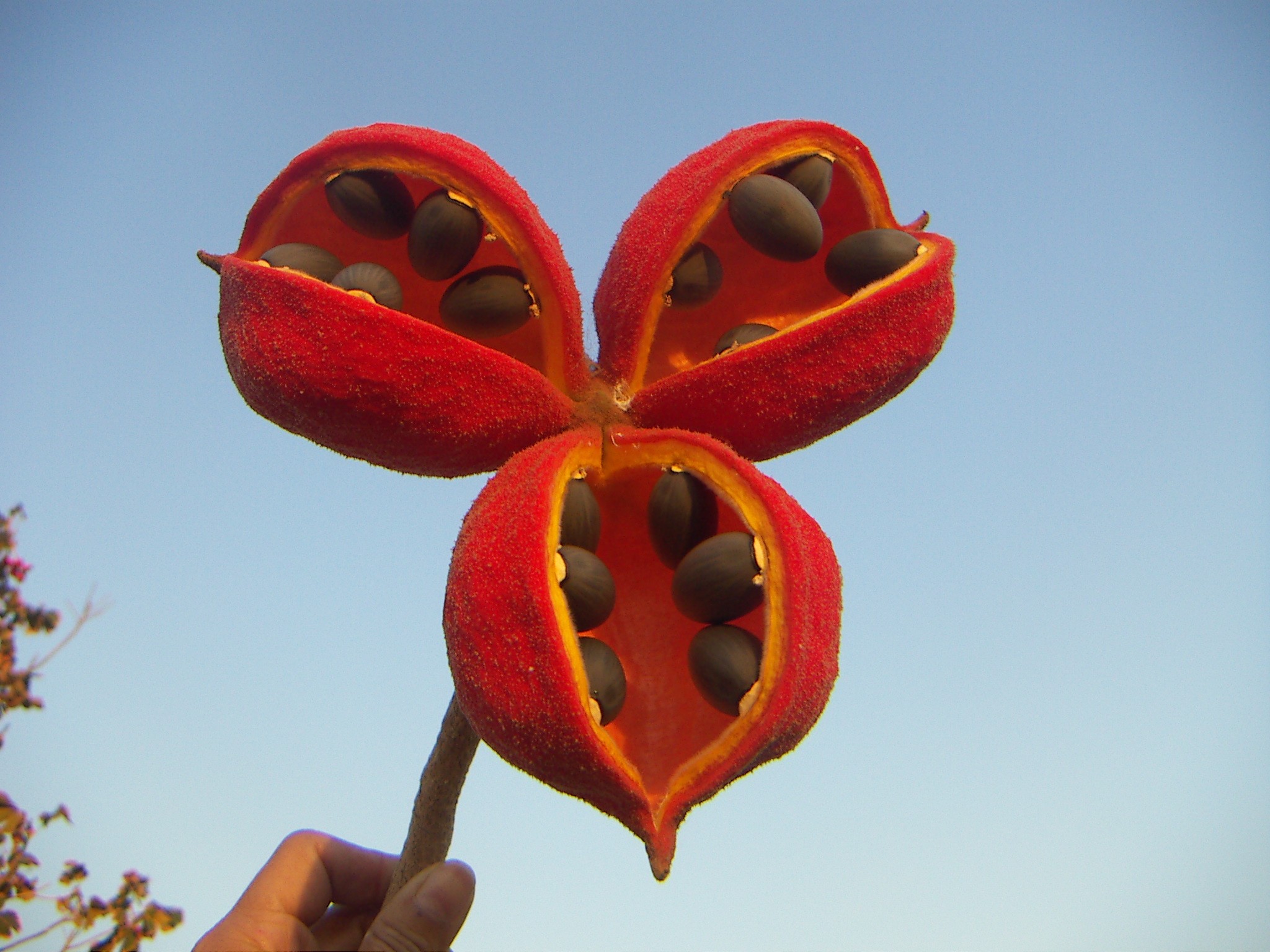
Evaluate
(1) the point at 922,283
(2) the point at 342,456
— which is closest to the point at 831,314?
(1) the point at 922,283

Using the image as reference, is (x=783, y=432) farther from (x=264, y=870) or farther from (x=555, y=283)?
(x=264, y=870)

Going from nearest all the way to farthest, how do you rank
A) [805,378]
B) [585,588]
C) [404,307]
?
[585,588]
[805,378]
[404,307]

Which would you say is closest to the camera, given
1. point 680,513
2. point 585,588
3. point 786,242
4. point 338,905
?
point 585,588

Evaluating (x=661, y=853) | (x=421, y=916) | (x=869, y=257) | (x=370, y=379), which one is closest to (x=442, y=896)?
(x=421, y=916)

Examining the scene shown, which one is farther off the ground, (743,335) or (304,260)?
(743,335)

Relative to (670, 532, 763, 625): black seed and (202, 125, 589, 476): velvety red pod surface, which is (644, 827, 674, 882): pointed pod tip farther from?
(202, 125, 589, 476): velvety red pod surface

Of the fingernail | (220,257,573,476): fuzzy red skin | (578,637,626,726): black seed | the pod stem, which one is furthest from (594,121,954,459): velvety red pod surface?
the fingernail

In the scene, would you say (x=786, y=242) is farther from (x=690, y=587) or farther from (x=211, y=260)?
(x=211, y=260)

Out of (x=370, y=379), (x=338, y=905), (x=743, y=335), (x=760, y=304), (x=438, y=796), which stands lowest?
(x=338, y=905)
